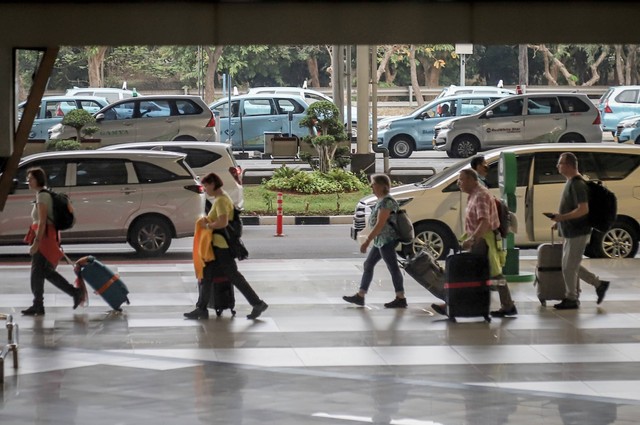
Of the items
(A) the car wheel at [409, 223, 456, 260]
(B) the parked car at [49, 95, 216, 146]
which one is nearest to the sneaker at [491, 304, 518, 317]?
(A) the car wheel at [409, 223, 456, 260]

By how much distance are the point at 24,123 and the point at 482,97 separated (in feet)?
92.4

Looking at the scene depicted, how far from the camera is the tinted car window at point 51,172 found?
64.5 feet

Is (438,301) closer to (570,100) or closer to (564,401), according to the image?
(564,401)

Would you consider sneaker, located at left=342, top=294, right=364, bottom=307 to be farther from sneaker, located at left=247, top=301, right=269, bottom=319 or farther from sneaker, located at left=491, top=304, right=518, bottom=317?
sneaker, located at left=491, top=304, right=518, bottom=317

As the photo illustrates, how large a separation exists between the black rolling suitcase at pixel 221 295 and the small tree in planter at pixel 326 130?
14.3 m

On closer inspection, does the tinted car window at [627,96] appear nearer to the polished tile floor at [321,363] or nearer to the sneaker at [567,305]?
the polished tile floor at [321,363]

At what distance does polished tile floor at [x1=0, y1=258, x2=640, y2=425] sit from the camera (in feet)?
32.5

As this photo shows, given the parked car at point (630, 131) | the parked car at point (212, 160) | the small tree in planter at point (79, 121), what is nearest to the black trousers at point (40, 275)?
the parked car at point (212, 160)

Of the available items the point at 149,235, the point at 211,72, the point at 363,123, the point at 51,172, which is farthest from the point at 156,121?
the point at 211,72

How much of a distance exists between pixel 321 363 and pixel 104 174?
28.7ft

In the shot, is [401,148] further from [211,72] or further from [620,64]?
[620,64]

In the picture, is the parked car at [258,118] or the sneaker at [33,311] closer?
the sneaker at [33,311]

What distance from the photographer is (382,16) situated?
908 cm

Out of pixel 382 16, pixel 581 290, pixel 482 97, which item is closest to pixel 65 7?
pixel 382 16
